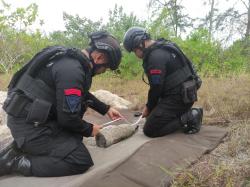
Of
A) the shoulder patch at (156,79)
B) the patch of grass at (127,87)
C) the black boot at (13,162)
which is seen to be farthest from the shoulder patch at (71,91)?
the patch of grass at (127,87)

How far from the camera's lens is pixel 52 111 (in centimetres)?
409

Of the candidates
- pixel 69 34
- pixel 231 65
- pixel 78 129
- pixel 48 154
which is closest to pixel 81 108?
pixel 78 129

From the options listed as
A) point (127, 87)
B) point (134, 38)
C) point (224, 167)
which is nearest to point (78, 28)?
point (127, 87)

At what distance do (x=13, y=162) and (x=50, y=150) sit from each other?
415 millimetres

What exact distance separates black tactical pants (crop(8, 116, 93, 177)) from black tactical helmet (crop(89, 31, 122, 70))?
890 millimetres

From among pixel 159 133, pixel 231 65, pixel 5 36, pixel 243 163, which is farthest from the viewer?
pixel 5 36

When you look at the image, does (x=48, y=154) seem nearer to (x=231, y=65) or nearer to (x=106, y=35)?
(x=106, y=35)

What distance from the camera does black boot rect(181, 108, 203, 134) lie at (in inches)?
205

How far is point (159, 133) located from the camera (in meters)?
5.14

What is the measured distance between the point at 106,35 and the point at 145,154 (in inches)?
51.7

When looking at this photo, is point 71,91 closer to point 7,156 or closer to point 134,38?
point 7,156

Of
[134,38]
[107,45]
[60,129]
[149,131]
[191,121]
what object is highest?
[134,38]

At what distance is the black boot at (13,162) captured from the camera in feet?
13.3

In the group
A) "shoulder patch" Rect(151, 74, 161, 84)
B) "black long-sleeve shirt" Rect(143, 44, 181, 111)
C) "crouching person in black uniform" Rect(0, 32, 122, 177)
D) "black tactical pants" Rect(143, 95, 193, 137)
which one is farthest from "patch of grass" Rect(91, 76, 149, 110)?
"crouching person in black uniform" Rect(0, 32, 122, 177)
